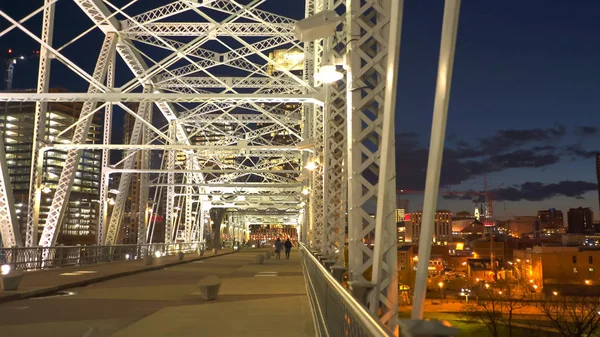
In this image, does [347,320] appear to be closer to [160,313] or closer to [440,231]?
[160,313]

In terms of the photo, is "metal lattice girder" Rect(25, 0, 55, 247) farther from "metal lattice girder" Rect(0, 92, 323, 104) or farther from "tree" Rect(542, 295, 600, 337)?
"tree" Rect(542, 295, 600, 337)

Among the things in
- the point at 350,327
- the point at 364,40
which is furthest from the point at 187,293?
the point at 350,327

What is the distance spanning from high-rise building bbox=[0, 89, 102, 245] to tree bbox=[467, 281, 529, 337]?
5492cm

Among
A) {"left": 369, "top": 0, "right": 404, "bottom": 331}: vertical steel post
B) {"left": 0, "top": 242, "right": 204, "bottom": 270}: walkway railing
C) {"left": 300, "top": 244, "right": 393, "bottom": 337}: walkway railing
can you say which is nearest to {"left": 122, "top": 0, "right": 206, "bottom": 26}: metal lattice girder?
{"left": 0, "top": 242, "right": 204, "bottom": 270}: walkway railing

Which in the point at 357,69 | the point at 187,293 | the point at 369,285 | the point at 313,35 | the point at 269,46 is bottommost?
the point at 187,293

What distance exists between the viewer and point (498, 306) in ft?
234

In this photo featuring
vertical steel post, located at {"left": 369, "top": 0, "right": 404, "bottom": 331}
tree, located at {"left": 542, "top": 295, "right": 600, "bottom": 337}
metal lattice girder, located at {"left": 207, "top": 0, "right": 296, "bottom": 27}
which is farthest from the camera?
tree, located at {"left": 542, "top": 295, "right": 600, "bottom": 337}

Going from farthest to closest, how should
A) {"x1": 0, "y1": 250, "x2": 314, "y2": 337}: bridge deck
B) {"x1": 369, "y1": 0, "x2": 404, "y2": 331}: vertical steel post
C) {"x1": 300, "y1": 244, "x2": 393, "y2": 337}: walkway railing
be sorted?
{"x1": 0, "y1": 250, "x2": 314, "y2": 337}: bridge deck
{"x1": 369, "y1": 0, "x2": 404, "y2": 331}: vertical steel post
{"x1": 300, "y1": 244, "x2": 393, "y2": 337}: walkway railing

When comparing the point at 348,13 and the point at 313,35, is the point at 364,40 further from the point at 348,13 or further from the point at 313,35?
the point at 313,35

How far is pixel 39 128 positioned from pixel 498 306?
57.6 meters

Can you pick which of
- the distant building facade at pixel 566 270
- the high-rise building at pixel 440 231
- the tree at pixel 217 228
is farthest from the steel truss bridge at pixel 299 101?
the high-rise building at pixel 440 231

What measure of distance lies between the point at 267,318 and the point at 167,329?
2.35 meters

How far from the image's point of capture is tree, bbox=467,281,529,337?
5088cm

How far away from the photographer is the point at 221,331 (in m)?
10.9
